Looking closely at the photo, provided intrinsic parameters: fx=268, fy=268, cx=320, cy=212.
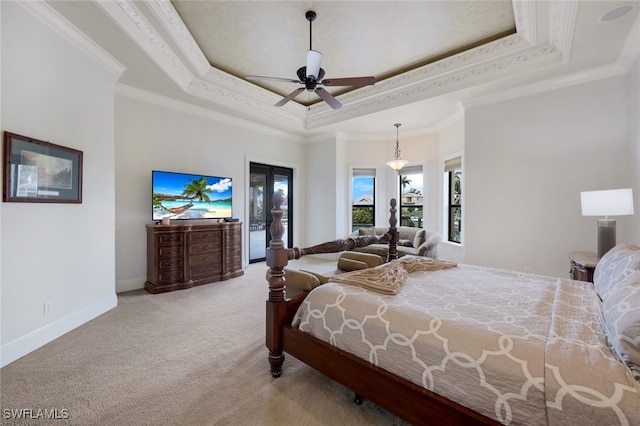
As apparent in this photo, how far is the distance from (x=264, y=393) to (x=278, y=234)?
112 centimetres

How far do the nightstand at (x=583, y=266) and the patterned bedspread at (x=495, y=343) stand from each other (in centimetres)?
83

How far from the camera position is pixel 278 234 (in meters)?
2.07

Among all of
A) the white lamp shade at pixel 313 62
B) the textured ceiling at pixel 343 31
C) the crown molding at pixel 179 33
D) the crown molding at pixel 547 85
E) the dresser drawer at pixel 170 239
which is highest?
the textured ceiling at pixel 343 31

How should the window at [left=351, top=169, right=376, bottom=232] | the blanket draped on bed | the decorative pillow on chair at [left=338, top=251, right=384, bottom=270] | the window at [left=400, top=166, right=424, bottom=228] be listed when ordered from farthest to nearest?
1. the window at [left=351, top=169, right=376, bottom=232]
2. the window at [left=400, top=166, right=424, bottom=228]
3. the decorative pillow on chair at [left=338, top=251, right=384, bottom=270]
4. the blanket draped on bed

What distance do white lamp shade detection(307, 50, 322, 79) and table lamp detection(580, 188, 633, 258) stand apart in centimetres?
316

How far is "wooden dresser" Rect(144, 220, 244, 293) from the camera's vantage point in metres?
4.02

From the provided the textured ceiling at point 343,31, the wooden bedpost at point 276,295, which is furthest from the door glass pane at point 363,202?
the wooden bedpost at point 276,295

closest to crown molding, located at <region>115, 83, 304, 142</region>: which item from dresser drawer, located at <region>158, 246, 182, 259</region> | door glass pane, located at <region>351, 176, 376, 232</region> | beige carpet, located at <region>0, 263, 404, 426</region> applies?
door glass pane, located at <region>351, 176, 376, 232</region>

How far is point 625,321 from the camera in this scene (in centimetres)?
111

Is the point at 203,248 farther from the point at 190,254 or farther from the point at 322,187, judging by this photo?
the point at 322,187

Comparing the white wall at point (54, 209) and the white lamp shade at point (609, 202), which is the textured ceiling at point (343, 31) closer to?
the white wall at point (54, 209)

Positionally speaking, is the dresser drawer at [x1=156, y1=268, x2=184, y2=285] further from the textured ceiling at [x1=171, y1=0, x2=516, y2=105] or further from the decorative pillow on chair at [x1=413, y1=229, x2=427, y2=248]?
the decorative pillow on chair at [x1=413, y1=229, x2=427, y2=248]

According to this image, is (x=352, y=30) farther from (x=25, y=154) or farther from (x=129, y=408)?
(x=129, y=408)

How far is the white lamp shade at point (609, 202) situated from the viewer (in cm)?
259
